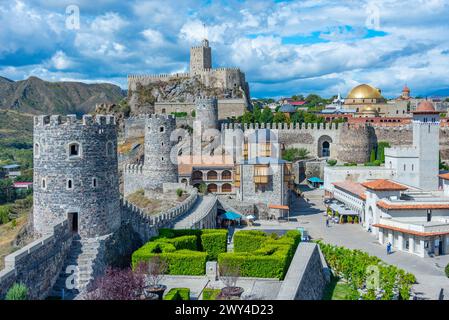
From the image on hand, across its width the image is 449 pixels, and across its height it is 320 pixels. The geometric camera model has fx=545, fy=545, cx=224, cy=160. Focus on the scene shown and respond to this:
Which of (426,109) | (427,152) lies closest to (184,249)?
(427,152)

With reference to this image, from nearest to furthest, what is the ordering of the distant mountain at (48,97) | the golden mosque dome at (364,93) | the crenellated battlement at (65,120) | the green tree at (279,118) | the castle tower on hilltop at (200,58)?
the crenellated battlement at (65,120), the green tree at (279,118), the castle tower on hilltop at (200,58), the golden mosque dome at (364,93), the distant mountain at (48,97)

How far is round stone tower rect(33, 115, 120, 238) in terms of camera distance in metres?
18.9

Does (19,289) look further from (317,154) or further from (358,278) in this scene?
(317,154)

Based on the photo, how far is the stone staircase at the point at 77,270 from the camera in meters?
17.8

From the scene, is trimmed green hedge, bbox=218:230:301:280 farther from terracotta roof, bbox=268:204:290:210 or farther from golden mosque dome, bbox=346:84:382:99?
golden mosque dome, bbox=346:84:382:99

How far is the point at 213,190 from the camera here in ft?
143

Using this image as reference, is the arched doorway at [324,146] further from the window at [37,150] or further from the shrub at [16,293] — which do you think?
the shrub at [16,293]

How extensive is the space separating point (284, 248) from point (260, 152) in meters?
21.9

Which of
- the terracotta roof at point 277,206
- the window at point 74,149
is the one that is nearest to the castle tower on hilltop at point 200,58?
the terracotta roof at point 277,206

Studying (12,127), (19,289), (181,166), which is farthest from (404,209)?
(12,127)

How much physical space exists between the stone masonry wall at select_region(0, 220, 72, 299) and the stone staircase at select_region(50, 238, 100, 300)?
23cm

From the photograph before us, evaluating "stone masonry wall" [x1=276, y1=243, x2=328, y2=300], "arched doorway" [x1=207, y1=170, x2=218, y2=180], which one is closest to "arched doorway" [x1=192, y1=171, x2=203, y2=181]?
"arched doorway" [x1=207, y1=170, x2=218, y2=180]

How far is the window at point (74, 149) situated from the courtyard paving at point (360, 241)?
1349 centimetres

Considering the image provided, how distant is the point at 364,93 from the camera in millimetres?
72875
